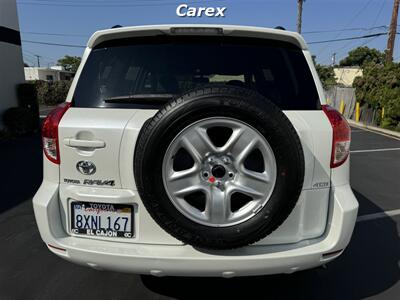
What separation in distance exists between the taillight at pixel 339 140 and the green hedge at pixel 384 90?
14.3m

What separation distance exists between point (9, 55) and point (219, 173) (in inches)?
455

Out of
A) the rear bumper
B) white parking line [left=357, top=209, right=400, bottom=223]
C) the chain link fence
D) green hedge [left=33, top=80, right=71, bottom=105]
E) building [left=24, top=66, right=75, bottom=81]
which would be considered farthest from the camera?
building [left=24, top=66, right=75, bottom=81]

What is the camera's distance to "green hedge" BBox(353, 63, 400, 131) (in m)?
15.2

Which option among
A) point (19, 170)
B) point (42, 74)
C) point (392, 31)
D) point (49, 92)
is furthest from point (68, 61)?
point (19, 170)

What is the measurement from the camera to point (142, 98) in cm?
229

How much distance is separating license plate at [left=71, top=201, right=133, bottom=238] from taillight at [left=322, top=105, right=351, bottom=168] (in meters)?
1.27

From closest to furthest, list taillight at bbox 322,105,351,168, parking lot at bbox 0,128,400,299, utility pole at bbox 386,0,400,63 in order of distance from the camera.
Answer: taillight at bbox 322,105,351,168, parking lot at bbox 0,128,400,299, utility pole at bbox 386,0,400,63

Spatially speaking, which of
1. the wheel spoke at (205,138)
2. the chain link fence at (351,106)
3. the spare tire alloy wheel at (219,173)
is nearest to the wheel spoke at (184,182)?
the spare tire alloy wheel at (219,173)

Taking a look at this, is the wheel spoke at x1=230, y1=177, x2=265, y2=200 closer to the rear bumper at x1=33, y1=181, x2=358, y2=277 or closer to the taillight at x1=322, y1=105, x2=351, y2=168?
the rear bumper at x1=33, y1=181, x2=358, y2=277

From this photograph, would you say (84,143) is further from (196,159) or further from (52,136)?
(196,159)

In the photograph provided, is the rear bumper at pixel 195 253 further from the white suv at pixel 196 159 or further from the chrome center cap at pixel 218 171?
the chrome center cap at pixel 218 171

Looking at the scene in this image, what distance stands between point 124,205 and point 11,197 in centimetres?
356

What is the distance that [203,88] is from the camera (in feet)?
6.46

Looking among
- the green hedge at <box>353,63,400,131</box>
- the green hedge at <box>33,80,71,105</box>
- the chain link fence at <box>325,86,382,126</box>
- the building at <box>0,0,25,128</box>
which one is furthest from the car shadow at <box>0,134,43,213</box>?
the green hedge at <box>33,80,71,105</box>
